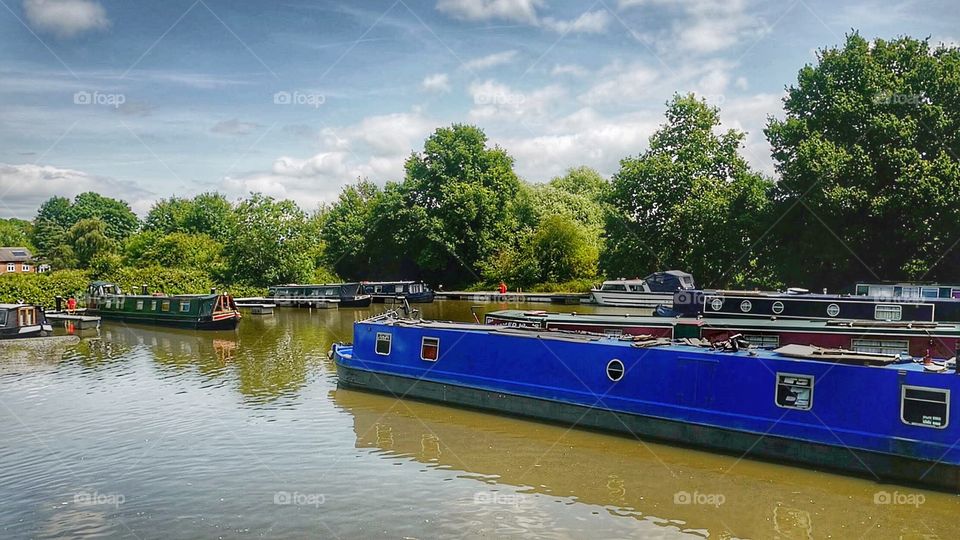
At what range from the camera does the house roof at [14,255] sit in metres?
91.5

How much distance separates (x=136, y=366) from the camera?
24.1m

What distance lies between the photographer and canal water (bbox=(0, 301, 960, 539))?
34.8ft

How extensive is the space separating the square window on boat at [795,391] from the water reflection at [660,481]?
1.13 metres

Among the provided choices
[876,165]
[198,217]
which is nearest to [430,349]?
[876,165]

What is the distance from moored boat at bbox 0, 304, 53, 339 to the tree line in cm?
1618

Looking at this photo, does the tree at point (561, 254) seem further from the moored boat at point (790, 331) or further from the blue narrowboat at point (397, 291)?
the moored boat at point (790, 331)

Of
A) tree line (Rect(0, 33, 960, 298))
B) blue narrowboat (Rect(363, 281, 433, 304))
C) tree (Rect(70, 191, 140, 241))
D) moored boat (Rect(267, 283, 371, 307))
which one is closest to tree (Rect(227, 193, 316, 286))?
tree line (Rect(0, 33, 960, 298))

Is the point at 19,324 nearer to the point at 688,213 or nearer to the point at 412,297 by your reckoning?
the point at 412,297

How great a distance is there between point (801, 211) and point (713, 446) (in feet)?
92.1

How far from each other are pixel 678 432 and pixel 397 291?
3772cm

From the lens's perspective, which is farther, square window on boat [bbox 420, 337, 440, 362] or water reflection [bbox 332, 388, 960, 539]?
square window on boat [bbox 420, 337, 440, 362]

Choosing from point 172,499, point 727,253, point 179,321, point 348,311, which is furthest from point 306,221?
point 172,499

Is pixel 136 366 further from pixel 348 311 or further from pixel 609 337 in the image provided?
pixel 348 311

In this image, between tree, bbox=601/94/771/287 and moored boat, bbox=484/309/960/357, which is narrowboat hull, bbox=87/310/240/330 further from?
tree, bbox=601/94/771/287
